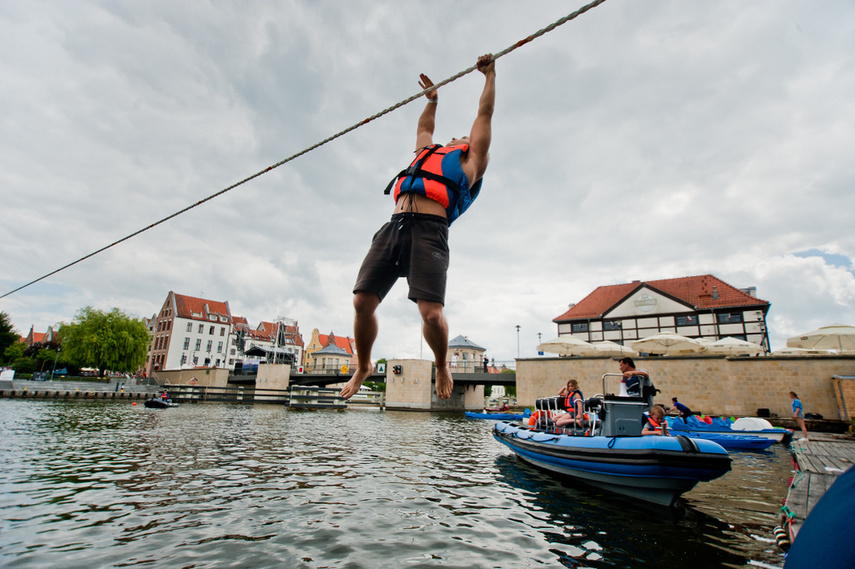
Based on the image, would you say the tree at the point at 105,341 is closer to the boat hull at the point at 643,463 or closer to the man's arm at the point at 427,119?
the boat hull at the point at 643,463

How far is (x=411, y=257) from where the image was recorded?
102 inches

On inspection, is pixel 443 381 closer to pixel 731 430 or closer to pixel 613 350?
pixel 731 430

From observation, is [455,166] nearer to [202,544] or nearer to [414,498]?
[202,544]

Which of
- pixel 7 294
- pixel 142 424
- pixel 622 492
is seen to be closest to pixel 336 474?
pixel 622 492

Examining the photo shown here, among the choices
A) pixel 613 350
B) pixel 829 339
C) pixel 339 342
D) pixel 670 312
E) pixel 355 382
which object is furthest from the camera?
pixel 339 342

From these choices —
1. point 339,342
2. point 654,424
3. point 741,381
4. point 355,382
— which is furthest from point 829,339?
point 339,342

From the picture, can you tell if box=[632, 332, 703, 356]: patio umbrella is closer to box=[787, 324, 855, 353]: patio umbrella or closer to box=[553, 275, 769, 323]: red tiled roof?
box=[787, 324, 855, 353]: patio umbrella

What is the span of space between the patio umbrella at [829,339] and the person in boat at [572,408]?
14989mm

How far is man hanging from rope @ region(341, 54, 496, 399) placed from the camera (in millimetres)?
2545

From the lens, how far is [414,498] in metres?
6.44

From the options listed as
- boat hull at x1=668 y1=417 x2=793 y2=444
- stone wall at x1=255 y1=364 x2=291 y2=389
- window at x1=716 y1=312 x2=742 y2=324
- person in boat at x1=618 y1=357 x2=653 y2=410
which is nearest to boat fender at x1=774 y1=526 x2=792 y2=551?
person in boat at x1=618 y1=357 x2=653 y2=410

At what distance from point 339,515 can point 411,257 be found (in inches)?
167

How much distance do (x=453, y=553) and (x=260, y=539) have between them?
200cm

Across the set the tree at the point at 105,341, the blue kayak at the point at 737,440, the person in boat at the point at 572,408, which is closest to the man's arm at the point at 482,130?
the person in boat at the point at 572,408
